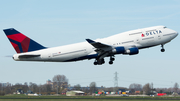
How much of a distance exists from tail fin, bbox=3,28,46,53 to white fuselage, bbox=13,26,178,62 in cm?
132

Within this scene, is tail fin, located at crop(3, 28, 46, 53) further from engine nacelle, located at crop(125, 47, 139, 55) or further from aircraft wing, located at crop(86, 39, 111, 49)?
engine nacelle, located at crop(125, 47, 139, 55)

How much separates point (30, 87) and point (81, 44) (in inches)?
2180

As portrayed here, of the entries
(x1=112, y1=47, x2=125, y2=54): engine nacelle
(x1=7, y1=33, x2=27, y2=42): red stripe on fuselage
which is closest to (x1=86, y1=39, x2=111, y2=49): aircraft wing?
(x1=112, y1=47, x2=125, y2=54): engine nacelle

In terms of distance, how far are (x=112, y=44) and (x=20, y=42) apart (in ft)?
64.2

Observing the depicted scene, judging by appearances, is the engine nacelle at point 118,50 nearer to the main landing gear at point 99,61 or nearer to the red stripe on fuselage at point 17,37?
the main landing gear at point 99,61

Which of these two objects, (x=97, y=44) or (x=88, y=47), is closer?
(x=97, y=44)

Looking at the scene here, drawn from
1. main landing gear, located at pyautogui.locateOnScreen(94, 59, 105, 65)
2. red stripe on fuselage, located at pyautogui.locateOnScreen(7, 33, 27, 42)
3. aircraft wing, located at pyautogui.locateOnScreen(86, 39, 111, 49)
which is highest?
red stripe on fuselage, located at pyautogui.locateOnScreen(7, 33, 27, 42)

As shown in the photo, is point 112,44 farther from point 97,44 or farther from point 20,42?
point 20,42

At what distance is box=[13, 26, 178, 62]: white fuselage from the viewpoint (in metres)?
58.8

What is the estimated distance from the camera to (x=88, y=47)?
59.5 meters

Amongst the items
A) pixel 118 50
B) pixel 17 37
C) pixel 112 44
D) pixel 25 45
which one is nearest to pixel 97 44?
pixel 112 44

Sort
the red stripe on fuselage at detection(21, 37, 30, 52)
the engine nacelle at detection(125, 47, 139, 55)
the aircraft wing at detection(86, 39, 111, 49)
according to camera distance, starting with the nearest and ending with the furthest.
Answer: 1. the aircraft wing at detection(86, 39, 111, 49)
2. the engine nacelle at detection(125, 47, 139, 55)
3. the red stripe on fuselage at detection(21, 37, 30, 52)

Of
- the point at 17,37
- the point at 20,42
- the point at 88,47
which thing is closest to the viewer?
the point at 88,47

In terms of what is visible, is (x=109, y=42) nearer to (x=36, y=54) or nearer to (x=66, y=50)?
(x=66, y=50)
